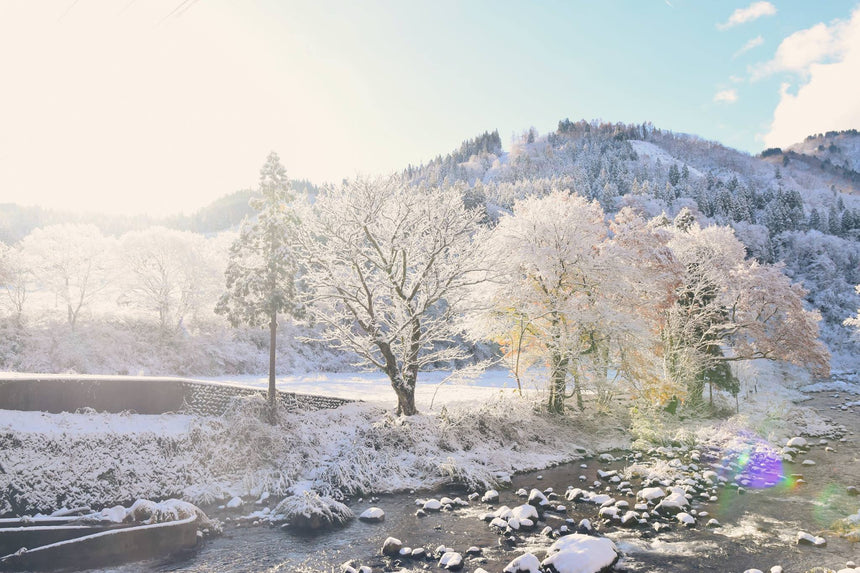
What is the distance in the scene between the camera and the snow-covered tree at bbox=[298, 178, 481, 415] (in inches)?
781

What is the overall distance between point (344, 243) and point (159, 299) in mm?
33221

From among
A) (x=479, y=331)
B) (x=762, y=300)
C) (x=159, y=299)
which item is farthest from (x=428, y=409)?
(x=159, y=299)


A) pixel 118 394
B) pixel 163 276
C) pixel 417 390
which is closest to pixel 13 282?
pixel 163 276

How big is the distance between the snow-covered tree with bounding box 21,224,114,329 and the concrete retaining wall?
30.3 m

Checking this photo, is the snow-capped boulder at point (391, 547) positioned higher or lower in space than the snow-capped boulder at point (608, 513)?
lower

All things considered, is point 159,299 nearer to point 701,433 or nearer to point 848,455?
point 701,433

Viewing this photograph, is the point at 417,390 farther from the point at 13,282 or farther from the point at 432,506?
the point at 13,282

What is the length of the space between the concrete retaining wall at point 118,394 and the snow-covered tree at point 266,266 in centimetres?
224

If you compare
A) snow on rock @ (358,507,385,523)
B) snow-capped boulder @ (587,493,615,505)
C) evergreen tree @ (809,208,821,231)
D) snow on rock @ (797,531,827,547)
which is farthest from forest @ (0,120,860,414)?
evergreen tree @ (809,208,821,231)

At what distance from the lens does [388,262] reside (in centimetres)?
2039

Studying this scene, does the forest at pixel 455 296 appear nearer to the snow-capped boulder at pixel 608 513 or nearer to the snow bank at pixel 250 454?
the snow bank at pixel 250 454

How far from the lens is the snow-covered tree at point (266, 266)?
2064 centimetres

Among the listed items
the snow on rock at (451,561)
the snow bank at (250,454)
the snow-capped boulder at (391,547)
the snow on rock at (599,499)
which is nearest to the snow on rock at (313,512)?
the snow bank at (250,454)

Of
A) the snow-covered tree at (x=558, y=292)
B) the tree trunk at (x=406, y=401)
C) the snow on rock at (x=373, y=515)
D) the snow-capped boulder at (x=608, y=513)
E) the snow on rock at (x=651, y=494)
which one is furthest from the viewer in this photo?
the snow-covered tree at (x=558, y=292)
